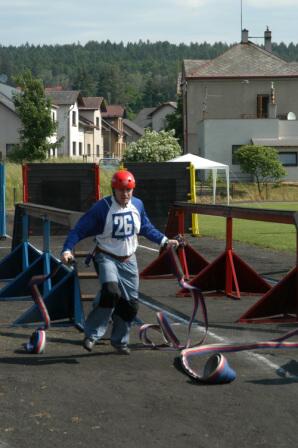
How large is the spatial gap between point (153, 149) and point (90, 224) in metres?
56.6

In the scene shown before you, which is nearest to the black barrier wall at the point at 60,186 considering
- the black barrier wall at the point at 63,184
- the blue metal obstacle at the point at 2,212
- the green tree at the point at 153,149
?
the black barrier wall at the point at 63,184

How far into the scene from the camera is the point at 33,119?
65812 millimetres

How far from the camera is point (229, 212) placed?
1184 cm

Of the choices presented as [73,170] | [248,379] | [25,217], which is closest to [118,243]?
[248,379]

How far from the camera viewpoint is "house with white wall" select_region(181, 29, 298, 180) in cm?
6606

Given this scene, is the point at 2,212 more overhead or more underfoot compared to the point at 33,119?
more underfoot

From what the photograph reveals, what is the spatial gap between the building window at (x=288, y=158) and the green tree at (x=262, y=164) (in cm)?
629

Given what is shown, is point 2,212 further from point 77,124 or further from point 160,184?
point 77,124

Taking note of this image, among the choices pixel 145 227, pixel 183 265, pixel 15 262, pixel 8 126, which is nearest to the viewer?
pixel 145 227

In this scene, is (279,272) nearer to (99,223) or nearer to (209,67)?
(99,223)

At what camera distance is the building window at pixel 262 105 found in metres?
69.6

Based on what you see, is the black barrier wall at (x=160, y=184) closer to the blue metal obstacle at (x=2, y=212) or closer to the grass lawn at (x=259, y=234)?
the grass lawn at (x=259, y=234)

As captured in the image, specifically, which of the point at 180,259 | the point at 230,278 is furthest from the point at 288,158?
the point at 230,278

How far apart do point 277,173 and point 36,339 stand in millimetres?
50207
